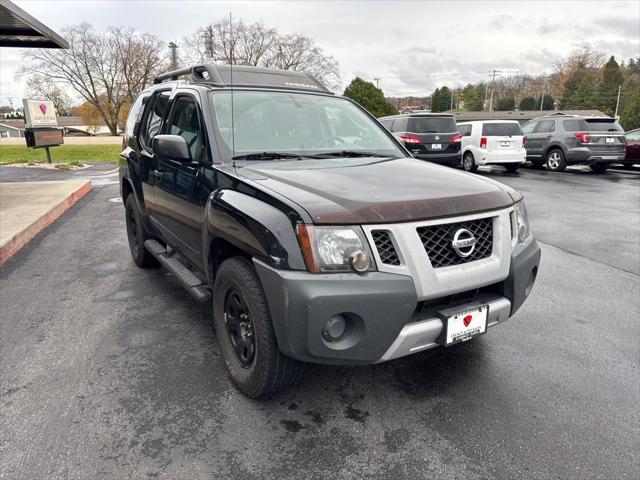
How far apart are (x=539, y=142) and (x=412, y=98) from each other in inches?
4023

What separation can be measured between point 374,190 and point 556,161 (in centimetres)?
1509

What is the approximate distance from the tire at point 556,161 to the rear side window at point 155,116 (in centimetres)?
1411

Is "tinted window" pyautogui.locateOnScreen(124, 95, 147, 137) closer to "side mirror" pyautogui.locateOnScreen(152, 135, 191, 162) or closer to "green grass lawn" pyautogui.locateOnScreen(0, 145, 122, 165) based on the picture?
"side mirror" pyautogui.locateOnScreen(152, 135, 191, 162)

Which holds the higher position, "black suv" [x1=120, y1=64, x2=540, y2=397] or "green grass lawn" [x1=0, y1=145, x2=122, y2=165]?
"black suv" [x1=120, y1=64, x2=540, y2=397]

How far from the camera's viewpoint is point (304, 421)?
257cm

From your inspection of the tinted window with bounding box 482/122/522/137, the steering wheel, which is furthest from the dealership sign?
the steering wheel

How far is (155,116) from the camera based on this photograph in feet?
14.3

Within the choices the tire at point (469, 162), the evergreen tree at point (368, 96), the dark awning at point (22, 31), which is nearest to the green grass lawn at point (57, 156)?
the dark awning at point (22, 31)

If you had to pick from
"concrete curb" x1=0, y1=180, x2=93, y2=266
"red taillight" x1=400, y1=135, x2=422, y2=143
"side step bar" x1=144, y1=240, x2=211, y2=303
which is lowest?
"concrete curb" x1=0, y1=180, x2=93, y2=266

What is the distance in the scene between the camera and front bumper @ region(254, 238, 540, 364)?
2.14 metres

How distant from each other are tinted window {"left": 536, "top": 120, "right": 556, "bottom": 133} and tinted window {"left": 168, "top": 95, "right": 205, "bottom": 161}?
1469 cm

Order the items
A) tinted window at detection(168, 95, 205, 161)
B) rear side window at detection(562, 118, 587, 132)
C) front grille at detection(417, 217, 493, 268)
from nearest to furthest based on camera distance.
→ 1. front grille at detection(417, 217, 493, 268)
2. tinted window at detection(168, 95, 205, 161)
3. rear side window at detection(562, 118, 587, 132)

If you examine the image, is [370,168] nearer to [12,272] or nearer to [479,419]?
[479,419]

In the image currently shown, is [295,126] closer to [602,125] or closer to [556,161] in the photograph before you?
[602,125]
